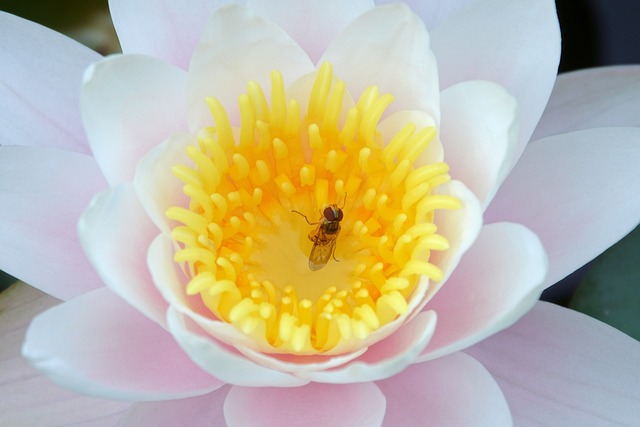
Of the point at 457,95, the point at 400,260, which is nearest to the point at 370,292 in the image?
the point at 400,260

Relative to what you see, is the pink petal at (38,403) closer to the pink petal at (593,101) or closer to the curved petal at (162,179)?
the curved petal at (162,179)

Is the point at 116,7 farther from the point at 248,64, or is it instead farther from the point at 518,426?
the point at 518,426

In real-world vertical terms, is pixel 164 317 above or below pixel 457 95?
below

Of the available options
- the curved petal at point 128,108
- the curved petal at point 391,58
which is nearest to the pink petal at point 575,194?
the curved petal at point 391,58

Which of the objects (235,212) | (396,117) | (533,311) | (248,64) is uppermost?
(248,64)

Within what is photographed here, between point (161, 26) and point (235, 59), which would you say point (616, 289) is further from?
point (161, 26)

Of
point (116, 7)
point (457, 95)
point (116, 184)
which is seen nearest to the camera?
point (116, 184)

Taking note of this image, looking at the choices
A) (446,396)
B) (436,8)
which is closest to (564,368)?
(446,396)

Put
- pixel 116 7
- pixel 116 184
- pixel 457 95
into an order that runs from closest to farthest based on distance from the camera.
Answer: pixel 116 184
pixel 457 95
pixel 116 7
